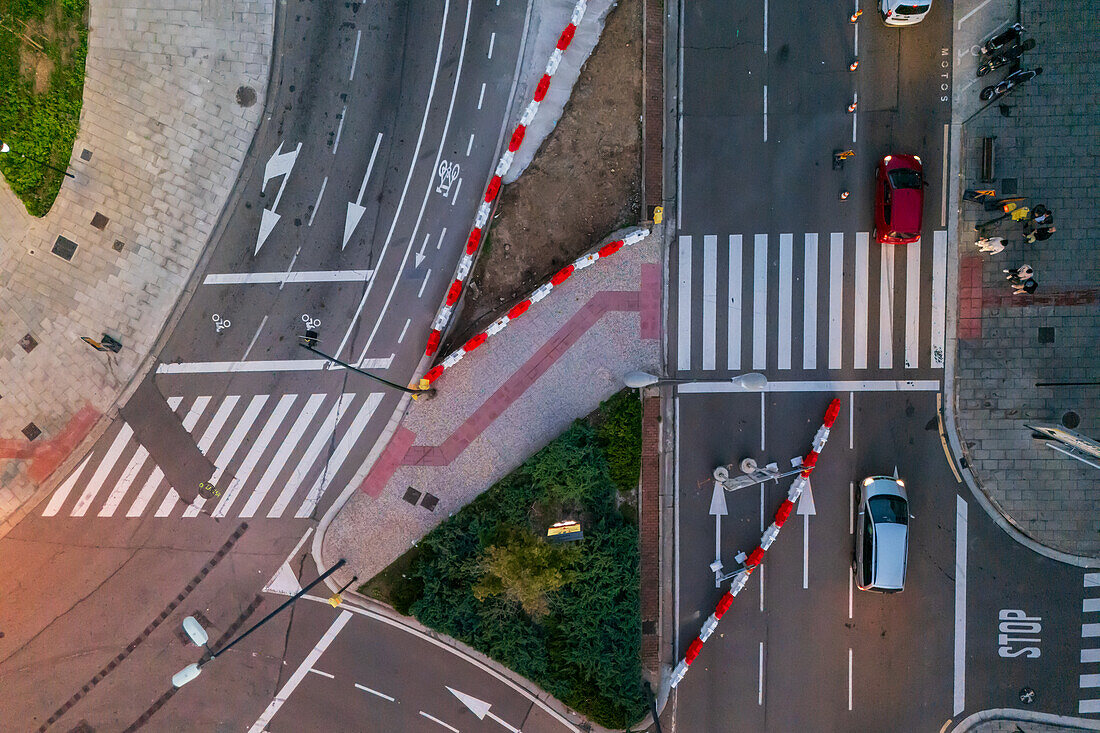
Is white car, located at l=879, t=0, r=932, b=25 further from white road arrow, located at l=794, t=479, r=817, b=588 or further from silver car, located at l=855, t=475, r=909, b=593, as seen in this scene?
white road arrow, located at l=794, t=479, r=817, b=588

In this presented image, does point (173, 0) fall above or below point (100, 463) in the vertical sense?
above

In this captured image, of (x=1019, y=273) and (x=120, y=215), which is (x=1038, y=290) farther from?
(x=120, y=215)

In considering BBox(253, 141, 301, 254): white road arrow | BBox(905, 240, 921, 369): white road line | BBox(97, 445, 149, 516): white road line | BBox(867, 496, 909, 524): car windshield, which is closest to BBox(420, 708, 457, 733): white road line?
BBox(97, 445, 149, 516): white road line

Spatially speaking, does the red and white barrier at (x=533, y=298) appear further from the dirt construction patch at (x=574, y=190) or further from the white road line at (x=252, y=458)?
the white road line at (x=252, y=458)

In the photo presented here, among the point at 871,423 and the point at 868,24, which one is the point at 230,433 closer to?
the point at 871,423

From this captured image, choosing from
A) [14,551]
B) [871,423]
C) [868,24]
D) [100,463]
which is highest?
[868,24]

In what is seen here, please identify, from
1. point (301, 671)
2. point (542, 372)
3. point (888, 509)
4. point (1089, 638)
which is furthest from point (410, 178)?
point (1089, 638)

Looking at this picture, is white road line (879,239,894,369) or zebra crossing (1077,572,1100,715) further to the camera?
zebra crossing (1077,572,1100,715)

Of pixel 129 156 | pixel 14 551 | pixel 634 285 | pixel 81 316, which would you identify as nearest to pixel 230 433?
pixel 81 316
